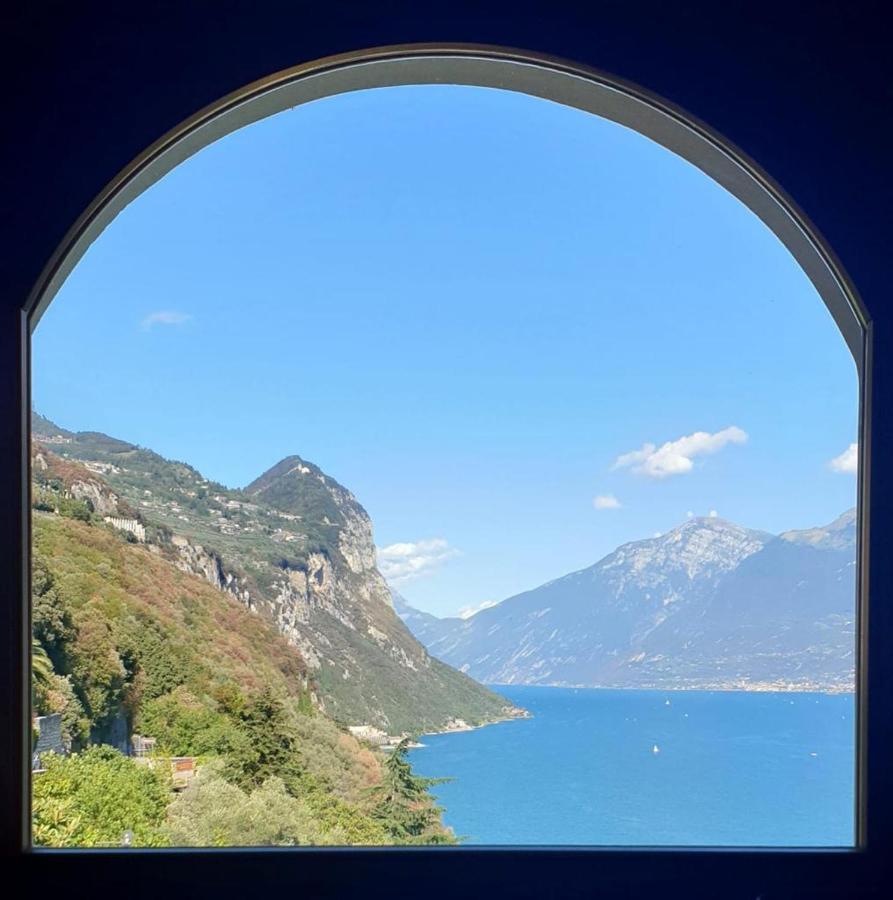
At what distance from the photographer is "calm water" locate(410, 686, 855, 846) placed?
50.8 ft

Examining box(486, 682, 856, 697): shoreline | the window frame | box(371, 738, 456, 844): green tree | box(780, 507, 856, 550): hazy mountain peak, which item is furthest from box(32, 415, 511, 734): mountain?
the window frame

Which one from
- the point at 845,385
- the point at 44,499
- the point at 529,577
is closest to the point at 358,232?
the point at 529,577

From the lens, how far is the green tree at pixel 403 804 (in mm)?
12273

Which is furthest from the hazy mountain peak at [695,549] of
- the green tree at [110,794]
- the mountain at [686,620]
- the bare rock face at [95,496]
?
the green tree at [110,794]

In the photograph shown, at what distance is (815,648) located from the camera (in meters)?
16.1

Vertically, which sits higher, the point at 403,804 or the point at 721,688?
the point at 721,688

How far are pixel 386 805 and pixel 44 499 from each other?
585 centimetres

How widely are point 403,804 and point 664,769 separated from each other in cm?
565

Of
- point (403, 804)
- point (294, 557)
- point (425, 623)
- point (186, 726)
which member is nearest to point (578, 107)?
point (186, 726)

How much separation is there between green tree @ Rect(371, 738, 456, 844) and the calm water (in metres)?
1.91

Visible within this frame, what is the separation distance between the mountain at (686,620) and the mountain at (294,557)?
1453 millimetres

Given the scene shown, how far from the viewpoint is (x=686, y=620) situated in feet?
50.8

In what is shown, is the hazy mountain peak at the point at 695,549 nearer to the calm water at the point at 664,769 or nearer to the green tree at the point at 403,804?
the calm water at the point at 664,769

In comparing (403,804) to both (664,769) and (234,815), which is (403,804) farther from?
(664,769)
